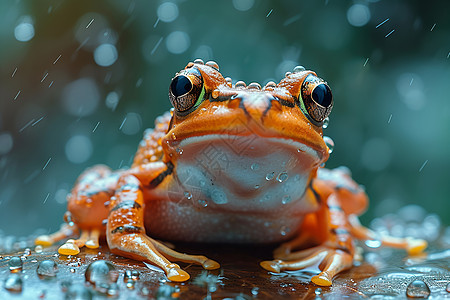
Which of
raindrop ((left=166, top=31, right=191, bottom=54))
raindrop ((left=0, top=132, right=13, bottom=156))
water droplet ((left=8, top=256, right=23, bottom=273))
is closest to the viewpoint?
water droplet ((left=8, top=256, right=23, bottom=273))

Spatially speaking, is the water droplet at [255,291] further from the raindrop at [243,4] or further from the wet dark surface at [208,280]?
the raindrop at [243,4]

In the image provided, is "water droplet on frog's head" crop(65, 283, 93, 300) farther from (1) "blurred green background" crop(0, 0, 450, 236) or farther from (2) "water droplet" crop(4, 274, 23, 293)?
(1) "blurred green background" crop(0, 0, 450, 236)

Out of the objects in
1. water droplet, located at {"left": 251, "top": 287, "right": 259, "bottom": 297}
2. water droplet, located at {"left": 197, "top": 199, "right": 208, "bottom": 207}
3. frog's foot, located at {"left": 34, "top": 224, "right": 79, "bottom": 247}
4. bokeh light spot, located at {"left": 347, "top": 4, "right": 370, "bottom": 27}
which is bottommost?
frog's foot, located at {"left": 34, "top": 224, "right": 79, "bottom": 247}

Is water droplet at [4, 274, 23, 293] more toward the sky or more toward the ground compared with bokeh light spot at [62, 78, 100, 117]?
more toward the ground

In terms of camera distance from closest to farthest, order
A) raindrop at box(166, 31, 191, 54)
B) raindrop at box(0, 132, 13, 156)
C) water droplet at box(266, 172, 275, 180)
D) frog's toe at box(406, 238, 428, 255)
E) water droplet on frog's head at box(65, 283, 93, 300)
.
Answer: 1. water droplet on frog's head at box(65, 283, 93, 300)
2. water droplet at box(266, 172, 275, 180)
3. frog's toe at box(406, 238, 428, 255)
4. raindrop at box(166, 31, 191, 54)
5. raindrop at box(0, 132, 13, 156)

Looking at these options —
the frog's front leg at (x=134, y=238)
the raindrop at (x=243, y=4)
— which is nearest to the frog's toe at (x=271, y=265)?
the frog's front leg at (x=134, y=238)

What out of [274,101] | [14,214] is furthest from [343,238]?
[14,214]

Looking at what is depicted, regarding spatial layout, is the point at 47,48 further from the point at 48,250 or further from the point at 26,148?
the point at 48,250

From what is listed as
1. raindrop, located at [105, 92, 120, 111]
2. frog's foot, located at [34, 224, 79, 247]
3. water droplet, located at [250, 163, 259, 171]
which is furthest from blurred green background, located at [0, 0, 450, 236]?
water droplet, located at [250, 163, 259, 171]
